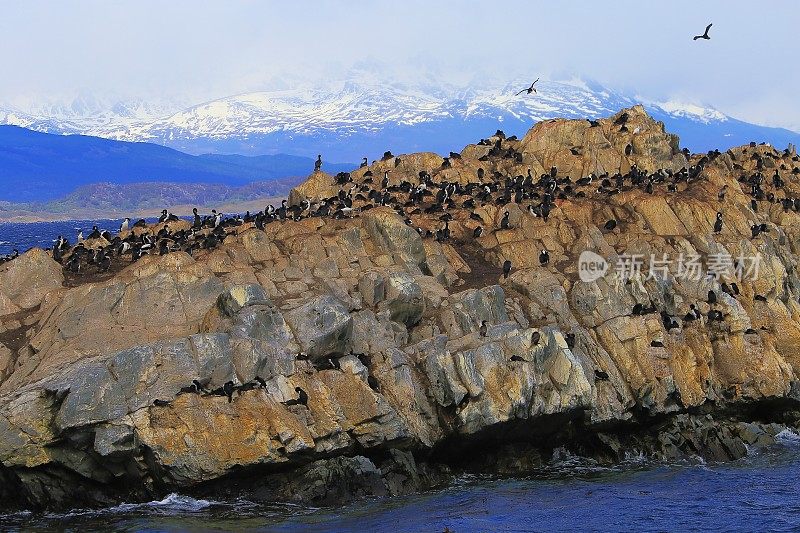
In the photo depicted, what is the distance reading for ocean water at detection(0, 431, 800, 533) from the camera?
37.2m

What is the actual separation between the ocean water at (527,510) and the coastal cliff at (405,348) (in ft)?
4.91

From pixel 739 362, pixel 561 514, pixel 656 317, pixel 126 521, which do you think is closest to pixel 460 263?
pixel 656 317

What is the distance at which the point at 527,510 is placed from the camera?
3972 centimetres

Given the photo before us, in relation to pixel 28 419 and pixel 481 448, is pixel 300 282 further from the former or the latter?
pixel 28 419

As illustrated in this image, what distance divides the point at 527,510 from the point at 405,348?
10.2 m

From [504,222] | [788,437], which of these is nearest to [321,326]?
[504,222]

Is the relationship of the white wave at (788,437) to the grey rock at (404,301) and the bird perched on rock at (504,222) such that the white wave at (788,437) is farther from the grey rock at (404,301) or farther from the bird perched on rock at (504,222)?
the grey rock at (404,301)

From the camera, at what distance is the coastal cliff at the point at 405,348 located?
39.8 metres

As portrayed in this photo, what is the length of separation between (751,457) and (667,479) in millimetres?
6243

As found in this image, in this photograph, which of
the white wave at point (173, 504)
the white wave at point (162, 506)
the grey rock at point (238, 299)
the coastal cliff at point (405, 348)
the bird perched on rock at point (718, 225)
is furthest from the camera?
the bird perched on rock at point (718, 225)

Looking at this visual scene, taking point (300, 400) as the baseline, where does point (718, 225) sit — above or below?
above

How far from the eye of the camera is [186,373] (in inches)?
1601

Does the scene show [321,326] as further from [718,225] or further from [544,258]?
[718,225]

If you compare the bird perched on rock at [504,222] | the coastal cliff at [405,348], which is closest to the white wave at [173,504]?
the coastal cliff at [405,348]
